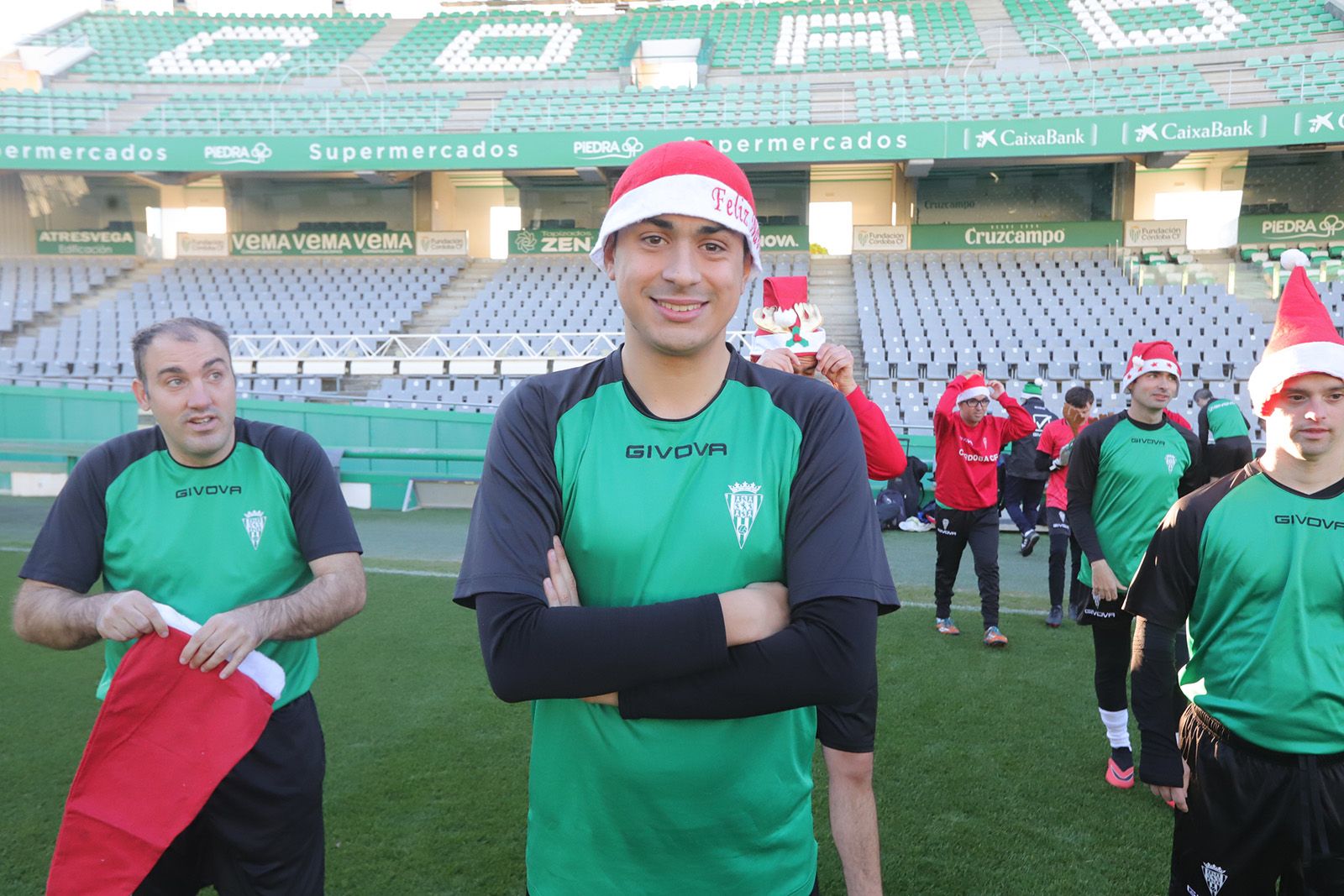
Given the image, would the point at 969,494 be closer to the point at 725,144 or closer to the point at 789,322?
the point at 789,322

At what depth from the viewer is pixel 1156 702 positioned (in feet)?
8.22

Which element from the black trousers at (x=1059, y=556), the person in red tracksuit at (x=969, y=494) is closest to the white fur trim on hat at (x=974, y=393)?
the person in red tracksuit at (x=969, y=494)

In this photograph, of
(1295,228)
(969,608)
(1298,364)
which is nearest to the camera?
(1298,364)

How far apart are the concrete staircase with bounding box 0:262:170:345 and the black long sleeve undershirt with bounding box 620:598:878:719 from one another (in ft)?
80.5

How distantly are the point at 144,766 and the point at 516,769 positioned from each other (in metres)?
2.28

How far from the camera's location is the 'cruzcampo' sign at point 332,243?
26078 millimetres

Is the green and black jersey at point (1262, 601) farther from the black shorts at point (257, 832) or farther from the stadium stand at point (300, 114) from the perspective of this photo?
A: the stadium stand at point (300, 114)

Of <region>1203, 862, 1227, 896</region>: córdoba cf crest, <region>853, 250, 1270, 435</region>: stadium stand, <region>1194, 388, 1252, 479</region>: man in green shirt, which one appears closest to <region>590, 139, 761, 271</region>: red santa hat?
<region>1203, 862, 1227, 896</region>: córdoba cf crest

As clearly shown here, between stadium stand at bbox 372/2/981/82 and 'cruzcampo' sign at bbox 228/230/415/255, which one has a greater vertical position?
stadium stand at bbox 372/2/981/82

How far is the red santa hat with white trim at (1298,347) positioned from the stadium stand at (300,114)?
892 inches

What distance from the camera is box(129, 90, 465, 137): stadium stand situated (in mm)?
23469

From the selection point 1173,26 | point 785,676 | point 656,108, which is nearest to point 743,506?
point 785,676

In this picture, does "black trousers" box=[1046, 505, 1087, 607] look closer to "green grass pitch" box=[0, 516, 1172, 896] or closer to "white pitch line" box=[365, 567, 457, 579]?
"green grass pitch" box=[0, 516, 1172, 896]

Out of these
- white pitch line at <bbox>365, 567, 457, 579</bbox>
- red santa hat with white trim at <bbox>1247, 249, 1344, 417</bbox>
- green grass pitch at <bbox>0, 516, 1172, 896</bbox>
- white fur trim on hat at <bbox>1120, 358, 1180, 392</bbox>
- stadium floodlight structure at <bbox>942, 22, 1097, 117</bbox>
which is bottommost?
white pitch line at <bbox>365, 567, 457, 579</bbox>
